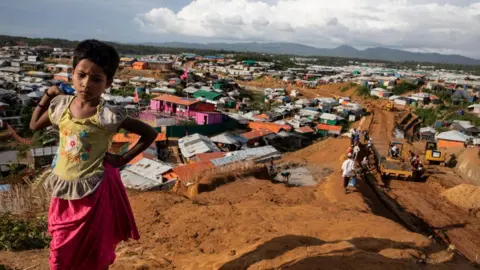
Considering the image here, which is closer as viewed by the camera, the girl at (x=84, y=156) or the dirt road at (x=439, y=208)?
the girl at (x=84, y=156)

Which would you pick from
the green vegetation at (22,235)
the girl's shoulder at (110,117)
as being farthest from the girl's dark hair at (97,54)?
the green vegetation at (22,235)

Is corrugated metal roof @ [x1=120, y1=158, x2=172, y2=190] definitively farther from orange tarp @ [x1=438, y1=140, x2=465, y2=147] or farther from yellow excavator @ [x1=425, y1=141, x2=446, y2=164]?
orange tarp @ [x1=438, y1=140, x2=465, y2=147]

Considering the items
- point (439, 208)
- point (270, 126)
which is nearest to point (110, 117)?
point (439, 208)

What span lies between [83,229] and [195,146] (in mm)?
18863

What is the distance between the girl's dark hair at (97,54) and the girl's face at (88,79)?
0.09 feet

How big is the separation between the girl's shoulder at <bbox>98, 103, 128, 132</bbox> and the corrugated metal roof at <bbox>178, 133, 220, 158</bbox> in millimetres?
17646

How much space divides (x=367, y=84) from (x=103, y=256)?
63688 mm

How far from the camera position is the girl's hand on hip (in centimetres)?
245

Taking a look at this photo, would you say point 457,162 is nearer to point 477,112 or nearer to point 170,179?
point 170,179

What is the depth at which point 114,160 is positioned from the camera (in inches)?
97.1

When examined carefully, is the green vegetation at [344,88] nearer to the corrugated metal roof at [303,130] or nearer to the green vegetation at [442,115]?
the green vegetation at [442,115]

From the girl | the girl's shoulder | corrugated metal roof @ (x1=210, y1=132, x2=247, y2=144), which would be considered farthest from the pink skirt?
corrugated metal roof @ (x1=210, y1=132, x2=247, y2=144)

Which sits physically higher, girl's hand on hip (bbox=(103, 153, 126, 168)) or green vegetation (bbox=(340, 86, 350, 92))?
girl's hand on hip (bbox=(103, 153, 126, 168))

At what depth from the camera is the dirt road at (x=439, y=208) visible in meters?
9.44
